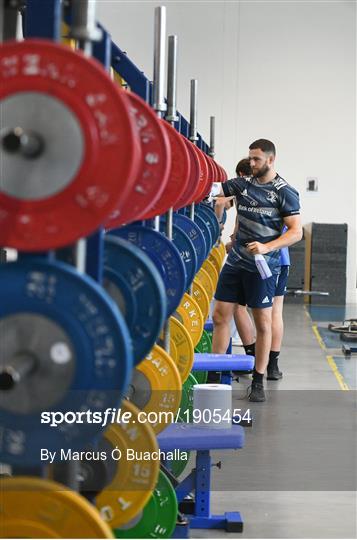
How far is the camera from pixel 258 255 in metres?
6.88

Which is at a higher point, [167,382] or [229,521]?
[167,382]

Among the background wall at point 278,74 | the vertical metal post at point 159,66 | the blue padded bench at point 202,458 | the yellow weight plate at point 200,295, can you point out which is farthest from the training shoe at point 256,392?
the background wall at point 278,74

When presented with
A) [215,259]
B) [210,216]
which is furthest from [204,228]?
[215,259]

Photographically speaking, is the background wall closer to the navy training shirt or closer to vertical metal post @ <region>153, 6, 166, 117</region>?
the navy training shirt

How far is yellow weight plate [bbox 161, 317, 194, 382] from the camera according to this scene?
395 centimetres

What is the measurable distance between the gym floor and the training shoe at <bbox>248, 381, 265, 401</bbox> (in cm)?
6

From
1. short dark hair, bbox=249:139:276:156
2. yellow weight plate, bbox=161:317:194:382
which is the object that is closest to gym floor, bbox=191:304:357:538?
yellow weight plate, bbox=161:317:194:382

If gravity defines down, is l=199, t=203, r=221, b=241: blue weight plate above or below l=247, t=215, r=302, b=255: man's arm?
above

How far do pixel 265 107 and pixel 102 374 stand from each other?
1423cm

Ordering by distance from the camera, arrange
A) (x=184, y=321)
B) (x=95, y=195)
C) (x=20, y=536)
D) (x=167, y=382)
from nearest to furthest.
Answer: (x=95, y=195) → (x=20, y=536) → (x=167, y=382) → (x=184, y=321)

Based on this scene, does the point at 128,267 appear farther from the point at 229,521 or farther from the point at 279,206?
the point at 279,206

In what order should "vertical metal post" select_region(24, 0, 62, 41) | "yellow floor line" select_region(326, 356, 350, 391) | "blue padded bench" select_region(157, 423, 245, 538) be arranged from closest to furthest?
"vertical metal post" select_region(24, 0, 62, 41), "blue padded bench" select_region(157, 423, 245, 538), "yellow floor line" select_region(326, 356, 350, 391)

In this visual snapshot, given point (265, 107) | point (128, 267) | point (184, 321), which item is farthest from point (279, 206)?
point (265, 107)

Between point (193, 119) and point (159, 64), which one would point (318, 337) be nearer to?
point (193, 119)
